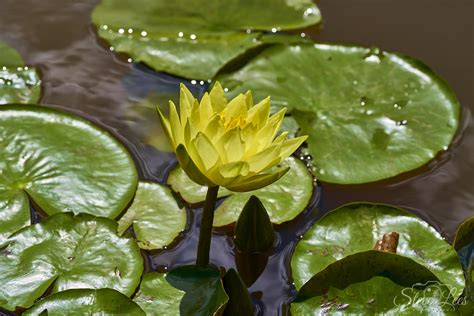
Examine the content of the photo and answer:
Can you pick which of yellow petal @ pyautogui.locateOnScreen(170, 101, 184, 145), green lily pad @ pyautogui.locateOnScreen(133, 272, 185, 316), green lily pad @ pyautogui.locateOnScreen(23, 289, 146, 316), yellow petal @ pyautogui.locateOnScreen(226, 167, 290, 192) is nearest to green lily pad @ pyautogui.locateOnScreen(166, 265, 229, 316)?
green lily pad @ pyautogui.locateOnScreen(133, 272, 185, 316)

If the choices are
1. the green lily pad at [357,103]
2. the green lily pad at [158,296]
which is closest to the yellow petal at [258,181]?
the green lily pad at [158,296]

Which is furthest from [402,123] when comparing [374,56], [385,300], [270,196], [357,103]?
[385,300]

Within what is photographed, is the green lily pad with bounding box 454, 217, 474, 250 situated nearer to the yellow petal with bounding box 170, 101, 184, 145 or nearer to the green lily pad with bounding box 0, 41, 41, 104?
the yellow petal with bounding box 170, 101, 184, 145

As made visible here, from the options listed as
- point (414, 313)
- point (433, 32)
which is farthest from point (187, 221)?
point (433, 32)

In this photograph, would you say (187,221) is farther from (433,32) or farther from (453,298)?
(433,32)

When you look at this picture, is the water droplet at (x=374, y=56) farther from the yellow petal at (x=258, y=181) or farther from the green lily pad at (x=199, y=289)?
the green lily pad at (x=199, y=289)
